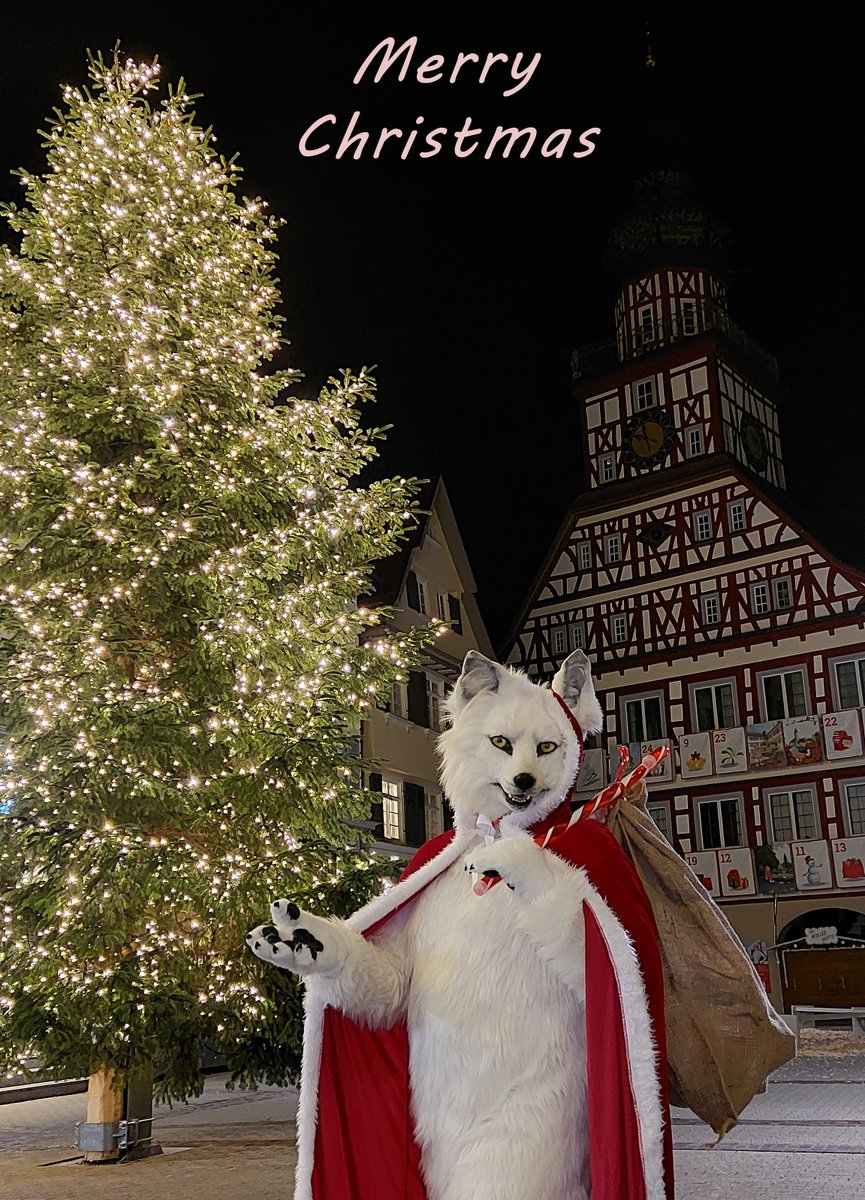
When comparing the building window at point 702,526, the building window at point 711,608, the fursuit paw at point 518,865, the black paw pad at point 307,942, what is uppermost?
the building window at point 702,526

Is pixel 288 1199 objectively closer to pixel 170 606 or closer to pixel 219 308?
pixel 170 606

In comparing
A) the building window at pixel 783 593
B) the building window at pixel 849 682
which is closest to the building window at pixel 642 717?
the building window at pixel 783 593

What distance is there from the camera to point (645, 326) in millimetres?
28203

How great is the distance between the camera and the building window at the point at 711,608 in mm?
25500

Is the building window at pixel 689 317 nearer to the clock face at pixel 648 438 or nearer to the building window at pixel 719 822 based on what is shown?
the clock face at pixel 648 438

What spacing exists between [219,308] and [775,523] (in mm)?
18150

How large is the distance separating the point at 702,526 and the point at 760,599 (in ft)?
6.86

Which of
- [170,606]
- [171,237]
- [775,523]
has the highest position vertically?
[775,523]

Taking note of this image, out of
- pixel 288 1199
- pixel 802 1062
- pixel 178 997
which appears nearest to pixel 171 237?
pixel 178 997

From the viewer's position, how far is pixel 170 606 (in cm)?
865

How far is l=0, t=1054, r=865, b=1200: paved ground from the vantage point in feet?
23.8

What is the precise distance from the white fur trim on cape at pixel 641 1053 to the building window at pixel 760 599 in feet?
74.1

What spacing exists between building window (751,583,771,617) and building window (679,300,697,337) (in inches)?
257

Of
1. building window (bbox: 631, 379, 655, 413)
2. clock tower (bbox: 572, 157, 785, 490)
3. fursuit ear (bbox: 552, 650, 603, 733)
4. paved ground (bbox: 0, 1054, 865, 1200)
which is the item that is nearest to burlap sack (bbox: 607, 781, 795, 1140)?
fursuit ear (bbox: 552, 650, 603, 733)
